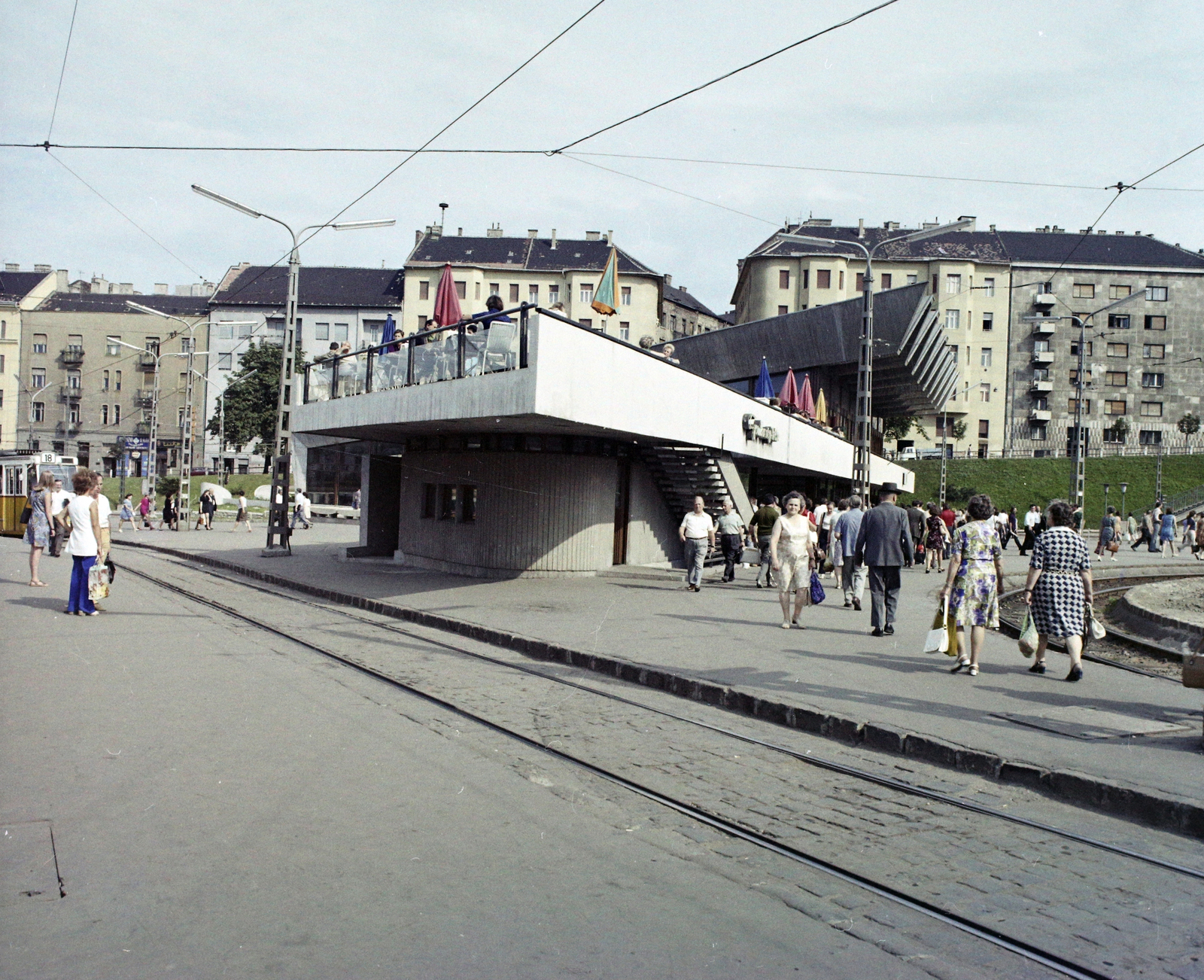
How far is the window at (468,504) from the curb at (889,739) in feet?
26.4

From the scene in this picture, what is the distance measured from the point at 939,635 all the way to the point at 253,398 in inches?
3156

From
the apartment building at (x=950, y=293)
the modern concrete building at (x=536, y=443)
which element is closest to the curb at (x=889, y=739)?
the modern concrete building at (x=536, y=443)

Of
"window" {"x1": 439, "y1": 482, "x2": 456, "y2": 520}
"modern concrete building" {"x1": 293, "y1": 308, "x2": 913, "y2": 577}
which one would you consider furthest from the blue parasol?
"window" {"x1": 439, "y1": 482, "x2": 456, "y2": 520}

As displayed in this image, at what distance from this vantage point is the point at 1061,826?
18.7ft

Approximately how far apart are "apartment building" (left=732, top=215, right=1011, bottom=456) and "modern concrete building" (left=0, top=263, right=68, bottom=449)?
61819 millimetres

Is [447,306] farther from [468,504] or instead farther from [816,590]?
[816,590]

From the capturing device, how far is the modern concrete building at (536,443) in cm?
1608

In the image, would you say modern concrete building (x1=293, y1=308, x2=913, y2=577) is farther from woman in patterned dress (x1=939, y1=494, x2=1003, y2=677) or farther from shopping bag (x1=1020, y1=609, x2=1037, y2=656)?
shopping bag (x1=1020, y1=609, x2=1037, y2=656)

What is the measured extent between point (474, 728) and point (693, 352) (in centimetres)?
4081

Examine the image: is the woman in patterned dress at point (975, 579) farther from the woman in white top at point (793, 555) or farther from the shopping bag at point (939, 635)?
the woman in white top at point (793, 555)

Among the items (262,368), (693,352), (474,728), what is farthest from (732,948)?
(262,368)

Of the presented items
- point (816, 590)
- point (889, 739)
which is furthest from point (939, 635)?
point (816, 590)

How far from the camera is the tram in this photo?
115 ft

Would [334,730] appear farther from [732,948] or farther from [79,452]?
[79,452]
